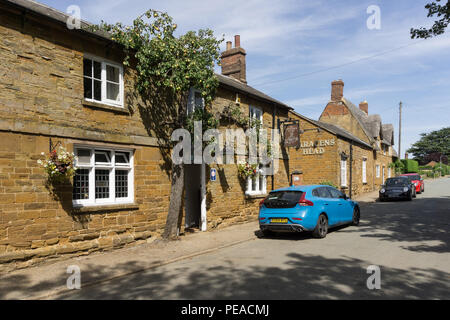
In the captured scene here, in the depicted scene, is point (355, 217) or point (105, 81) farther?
point (355, 217)

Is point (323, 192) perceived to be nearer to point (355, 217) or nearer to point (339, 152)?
point (355, 217)

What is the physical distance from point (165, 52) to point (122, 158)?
3090 mm

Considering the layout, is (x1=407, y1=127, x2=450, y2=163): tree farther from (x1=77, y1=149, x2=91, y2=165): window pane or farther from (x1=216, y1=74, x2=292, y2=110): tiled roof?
(x1=77, y1=149, x2=91, y2=165): window pane

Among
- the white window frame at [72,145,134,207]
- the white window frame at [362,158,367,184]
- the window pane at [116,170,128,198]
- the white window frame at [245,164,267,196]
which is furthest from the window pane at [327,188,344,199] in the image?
the white window frame at [362,158,367,184]

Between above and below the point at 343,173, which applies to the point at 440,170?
below

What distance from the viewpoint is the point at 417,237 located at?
950 centimetres

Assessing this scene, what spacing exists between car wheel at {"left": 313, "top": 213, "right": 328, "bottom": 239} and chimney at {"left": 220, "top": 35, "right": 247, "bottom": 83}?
10094mm

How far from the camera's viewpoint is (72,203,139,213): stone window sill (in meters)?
8.13

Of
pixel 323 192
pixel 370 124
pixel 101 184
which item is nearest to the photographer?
pixel 101 184

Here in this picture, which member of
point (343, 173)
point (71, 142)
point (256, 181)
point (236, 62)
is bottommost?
point (256, 181)

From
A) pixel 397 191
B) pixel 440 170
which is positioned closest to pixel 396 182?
pixel 397 191

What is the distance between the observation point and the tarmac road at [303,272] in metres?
5.25

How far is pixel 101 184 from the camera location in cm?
881
